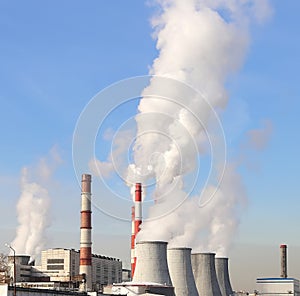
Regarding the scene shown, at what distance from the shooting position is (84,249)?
278 ft

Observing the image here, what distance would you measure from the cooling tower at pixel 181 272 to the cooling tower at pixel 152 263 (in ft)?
11.9

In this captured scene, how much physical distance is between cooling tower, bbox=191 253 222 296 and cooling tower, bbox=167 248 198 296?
267 inches

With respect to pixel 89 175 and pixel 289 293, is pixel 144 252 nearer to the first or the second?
pixel 89 175

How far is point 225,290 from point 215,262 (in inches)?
166

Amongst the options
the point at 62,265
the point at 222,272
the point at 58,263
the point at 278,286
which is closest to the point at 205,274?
the point at 222,272

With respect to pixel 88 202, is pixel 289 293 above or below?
below

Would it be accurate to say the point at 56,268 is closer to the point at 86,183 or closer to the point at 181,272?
the point at 86,183

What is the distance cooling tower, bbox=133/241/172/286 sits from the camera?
234 ft

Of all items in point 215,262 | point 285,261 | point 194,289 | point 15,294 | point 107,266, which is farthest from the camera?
point 285,261

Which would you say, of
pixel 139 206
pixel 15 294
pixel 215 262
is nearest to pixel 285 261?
pixel 215 262

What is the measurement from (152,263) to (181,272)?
5976 mm

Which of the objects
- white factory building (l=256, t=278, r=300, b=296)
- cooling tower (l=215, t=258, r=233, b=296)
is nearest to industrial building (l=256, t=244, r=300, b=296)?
white factory building (l=256, t=278, r=300, b=296)

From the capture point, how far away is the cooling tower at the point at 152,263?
234ft

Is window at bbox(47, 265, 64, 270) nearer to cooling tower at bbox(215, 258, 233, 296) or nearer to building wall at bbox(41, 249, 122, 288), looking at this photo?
building wall at bbox(41, 249, 122, 288)
